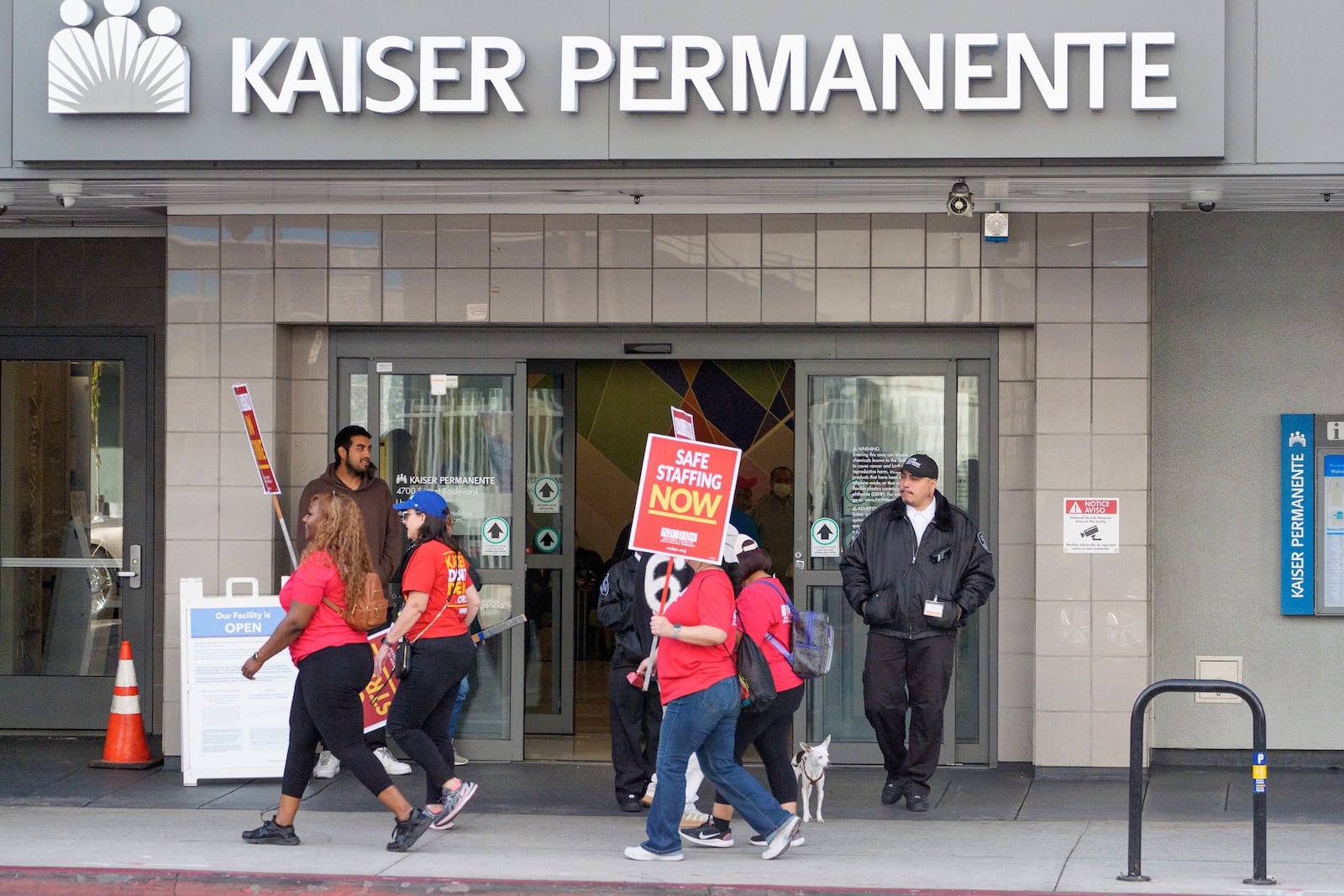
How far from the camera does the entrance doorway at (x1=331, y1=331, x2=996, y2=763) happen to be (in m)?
9.34

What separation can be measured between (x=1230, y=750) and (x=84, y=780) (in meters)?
7.01

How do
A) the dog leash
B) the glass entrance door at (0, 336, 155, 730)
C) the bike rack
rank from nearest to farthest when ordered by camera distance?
the bike rack < the dog leash < the glass entrance door at (0, 336, 155, 730)

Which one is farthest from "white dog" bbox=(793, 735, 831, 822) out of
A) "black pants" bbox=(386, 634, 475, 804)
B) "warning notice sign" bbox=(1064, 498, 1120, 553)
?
"warning notice sign" bbox=(1064, 498, 1120, 553)

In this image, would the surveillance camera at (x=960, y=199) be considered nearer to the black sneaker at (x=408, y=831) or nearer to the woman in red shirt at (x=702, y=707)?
the woman in red shirt at (x=702, y=707)

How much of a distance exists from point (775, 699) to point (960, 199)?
2816 millimetres

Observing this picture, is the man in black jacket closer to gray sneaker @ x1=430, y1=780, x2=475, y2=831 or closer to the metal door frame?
gray sneaker @ x1=430, y1=780, x2=475, y2=831

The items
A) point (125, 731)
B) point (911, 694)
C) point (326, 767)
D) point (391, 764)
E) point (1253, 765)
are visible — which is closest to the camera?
point (1253, 765)

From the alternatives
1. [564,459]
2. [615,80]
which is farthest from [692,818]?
[615,80]

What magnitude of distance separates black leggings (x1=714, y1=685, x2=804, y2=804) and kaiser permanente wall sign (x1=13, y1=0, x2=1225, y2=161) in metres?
2.68

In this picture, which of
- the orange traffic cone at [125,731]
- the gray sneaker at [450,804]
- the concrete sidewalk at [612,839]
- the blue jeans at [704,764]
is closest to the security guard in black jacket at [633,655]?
the concrete sidewalk at [612,839]

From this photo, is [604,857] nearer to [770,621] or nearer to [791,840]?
[791,840]

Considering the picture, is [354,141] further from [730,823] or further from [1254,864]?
[1254,864]

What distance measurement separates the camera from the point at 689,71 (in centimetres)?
734

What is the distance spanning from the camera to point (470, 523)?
9656 millimetres
